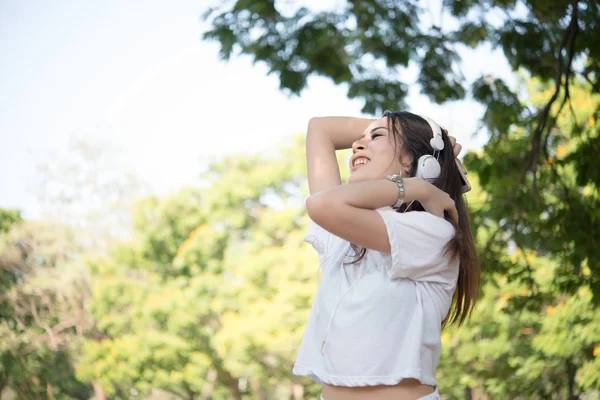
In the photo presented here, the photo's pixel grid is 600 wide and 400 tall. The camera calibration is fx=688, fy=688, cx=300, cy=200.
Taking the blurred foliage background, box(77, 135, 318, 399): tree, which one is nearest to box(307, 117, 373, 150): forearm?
the blurred foliage background

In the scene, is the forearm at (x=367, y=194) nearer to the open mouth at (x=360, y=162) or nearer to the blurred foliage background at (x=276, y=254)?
the open mouth at (x=360, y=162)

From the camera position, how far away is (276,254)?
1440cm

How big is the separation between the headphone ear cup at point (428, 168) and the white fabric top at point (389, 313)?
92mm

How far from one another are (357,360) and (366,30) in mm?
4116

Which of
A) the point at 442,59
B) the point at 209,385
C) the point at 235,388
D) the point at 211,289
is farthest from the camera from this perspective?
the point at 209,385

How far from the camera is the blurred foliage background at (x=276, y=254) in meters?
4.40

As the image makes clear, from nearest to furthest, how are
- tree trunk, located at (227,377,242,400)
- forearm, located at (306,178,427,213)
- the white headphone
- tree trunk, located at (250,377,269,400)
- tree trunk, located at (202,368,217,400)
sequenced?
forearm, located at (306,178,427,213) → the white headphone → tree trunk, located at (202,368,217,400) → tree trunk, located at (227,377,242,400) → tree trunk, located at (250,377,269,400)

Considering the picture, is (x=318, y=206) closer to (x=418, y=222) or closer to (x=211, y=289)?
(x=418, y=222)

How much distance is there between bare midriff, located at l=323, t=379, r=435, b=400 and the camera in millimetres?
1268

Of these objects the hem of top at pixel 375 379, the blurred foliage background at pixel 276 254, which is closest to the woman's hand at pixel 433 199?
the hem of top at pixel 375 379

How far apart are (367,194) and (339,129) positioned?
1.57ft

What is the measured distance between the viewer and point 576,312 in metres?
6.63

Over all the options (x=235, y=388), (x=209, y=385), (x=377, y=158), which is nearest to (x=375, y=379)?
(x=377, y=158)

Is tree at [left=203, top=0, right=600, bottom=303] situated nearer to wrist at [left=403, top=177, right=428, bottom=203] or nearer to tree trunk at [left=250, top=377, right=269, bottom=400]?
wrist at [left=403, top=177, right=428, bottom=203]
